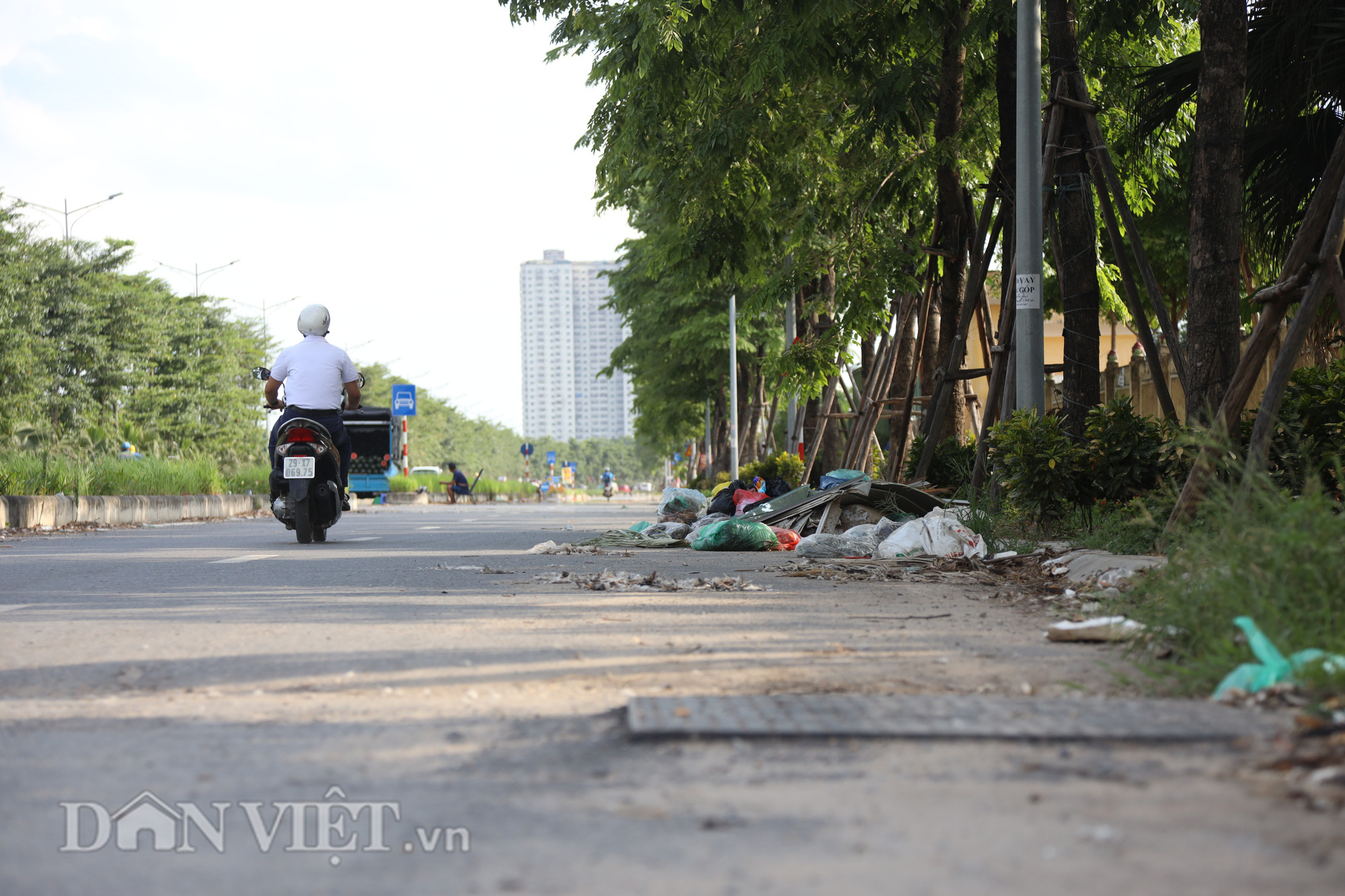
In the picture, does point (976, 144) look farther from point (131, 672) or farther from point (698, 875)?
point (698, 875)

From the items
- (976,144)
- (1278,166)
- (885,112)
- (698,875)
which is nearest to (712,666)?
(698,875)

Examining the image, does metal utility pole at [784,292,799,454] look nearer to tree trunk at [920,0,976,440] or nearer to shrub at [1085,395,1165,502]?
tree trunk at [920,0,976,440]

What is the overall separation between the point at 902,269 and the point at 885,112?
264 centimetres

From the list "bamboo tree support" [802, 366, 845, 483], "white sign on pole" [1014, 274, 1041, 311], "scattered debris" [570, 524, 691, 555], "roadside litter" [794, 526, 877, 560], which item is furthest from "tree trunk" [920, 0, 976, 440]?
"bamboo tree support" [802, 366, 845, 483]

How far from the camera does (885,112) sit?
13461mm

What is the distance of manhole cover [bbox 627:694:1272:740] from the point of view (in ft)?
10.6

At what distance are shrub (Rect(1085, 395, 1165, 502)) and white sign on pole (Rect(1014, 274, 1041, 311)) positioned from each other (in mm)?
1858

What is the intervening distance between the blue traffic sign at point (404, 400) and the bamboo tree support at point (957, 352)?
4281 centimetres

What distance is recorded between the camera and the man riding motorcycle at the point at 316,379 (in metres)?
11.3

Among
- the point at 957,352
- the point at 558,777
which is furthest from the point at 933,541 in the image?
the point at 558,777

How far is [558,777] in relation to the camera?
2.97 metres

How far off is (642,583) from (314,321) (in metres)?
5.27

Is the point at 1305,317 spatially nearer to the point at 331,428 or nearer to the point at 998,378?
the point at 998,378

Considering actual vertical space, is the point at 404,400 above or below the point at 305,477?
above
